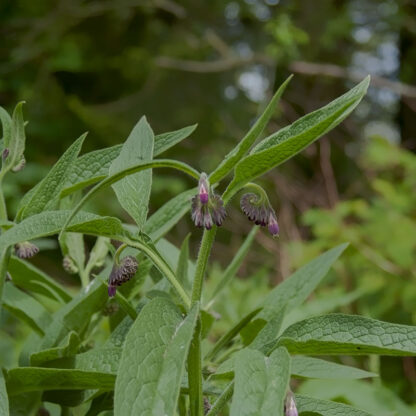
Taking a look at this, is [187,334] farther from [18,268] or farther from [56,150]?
[56,150]

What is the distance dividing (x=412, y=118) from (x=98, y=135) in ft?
9.44

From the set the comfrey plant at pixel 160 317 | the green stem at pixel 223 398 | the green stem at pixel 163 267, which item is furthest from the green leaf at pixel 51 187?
the green stem at pixel 223 398

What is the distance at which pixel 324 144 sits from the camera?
3.45 metres

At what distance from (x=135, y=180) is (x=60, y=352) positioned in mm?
173

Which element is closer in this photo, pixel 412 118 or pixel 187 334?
pixel 187 334

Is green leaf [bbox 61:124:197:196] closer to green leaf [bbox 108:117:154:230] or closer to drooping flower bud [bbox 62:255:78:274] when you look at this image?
green leaf [bbox 108:117:154:230]

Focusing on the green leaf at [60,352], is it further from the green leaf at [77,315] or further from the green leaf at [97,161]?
the green leaf at [97,161]

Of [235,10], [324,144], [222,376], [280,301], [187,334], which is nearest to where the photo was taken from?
[187,334]

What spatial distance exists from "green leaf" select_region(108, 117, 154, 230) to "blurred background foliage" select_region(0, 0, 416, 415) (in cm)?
272

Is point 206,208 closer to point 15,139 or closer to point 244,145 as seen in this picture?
point 244,145

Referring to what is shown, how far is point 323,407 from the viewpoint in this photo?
0.49 meters

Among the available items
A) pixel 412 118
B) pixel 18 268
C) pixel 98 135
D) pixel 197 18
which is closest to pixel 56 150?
pixel 98 135

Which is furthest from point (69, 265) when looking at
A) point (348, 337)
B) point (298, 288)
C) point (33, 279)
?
point (348, 337)

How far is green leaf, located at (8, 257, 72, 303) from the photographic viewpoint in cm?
67
